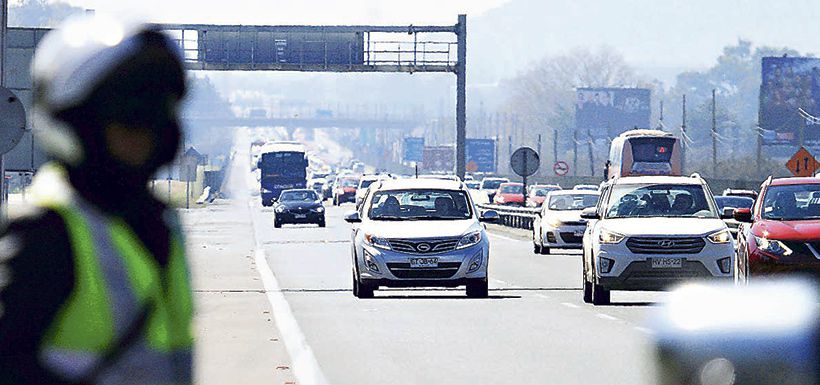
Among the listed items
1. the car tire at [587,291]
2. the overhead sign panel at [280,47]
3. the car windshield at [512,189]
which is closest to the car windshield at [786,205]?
the car tire at [587,291]

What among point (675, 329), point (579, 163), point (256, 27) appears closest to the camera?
point (675, 329)

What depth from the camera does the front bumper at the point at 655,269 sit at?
23.8m

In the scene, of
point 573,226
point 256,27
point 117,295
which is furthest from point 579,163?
point 117,295

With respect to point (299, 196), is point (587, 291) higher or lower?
higher

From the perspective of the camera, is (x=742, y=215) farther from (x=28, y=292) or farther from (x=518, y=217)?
(x=518, y=217)

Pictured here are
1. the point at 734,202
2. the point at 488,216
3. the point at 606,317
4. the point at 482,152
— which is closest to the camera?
the point at 606,317

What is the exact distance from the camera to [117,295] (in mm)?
3684

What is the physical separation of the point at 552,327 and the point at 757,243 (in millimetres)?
4329

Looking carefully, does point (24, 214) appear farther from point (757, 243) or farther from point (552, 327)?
point (757, 243)

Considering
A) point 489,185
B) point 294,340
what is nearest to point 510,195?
point 489,185

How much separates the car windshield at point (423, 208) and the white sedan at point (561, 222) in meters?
13.6

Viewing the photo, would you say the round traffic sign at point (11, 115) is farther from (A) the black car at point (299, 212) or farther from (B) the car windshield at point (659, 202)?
(A) the black car at point (299, 212)

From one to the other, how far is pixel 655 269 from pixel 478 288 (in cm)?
329

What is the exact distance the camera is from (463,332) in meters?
20.1
